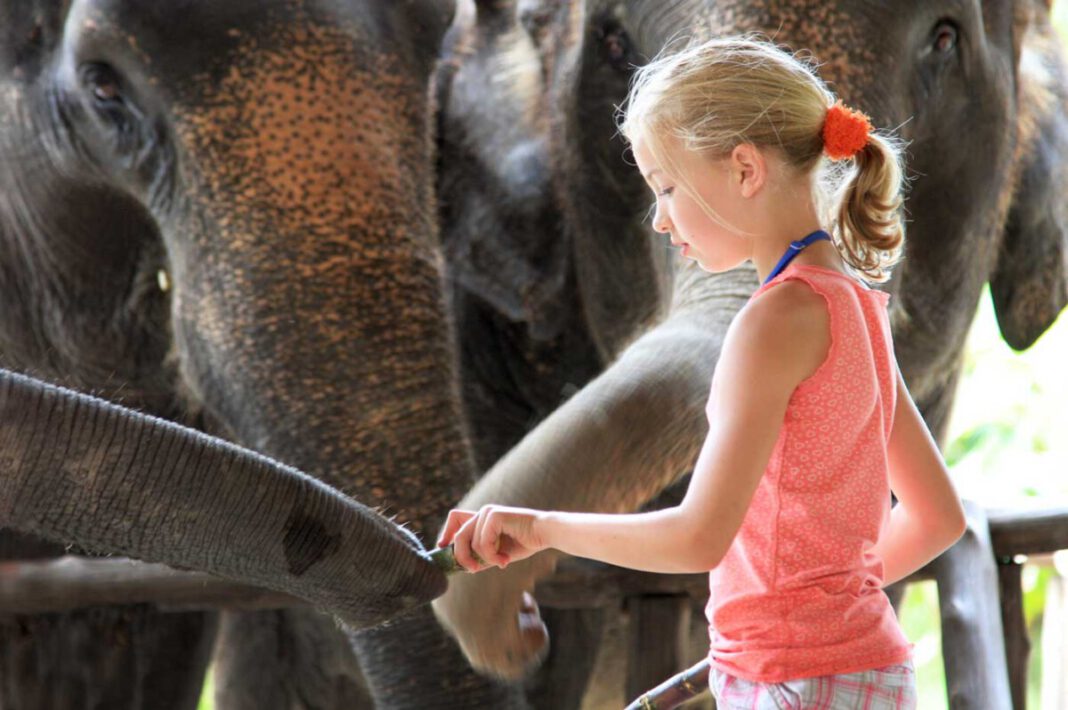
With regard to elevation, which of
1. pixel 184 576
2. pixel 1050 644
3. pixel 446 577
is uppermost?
pixel 1050 644

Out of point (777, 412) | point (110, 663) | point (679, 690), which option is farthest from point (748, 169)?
point (110, 663)

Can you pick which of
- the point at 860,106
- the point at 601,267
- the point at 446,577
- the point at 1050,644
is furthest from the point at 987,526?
the point at 1050,644

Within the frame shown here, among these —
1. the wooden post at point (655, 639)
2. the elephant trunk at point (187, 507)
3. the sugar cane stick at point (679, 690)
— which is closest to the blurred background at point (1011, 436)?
the wooden post at point (655, 639)

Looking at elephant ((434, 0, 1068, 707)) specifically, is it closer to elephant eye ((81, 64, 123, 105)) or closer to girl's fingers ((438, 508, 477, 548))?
girl's fingers ((438, 508, 477, 548))

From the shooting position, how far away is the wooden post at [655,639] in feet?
7.06

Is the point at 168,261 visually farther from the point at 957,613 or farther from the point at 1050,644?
the point at 1050,644

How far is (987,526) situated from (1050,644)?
9.66 feet

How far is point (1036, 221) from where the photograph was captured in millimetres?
2744

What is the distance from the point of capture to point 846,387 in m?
1.14

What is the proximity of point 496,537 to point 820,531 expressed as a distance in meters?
0.21

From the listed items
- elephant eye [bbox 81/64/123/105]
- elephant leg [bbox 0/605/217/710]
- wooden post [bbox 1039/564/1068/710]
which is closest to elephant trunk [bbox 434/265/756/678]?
elephant eye [bbox 81/64/123/105]

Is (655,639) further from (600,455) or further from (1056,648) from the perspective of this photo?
(1056,648)

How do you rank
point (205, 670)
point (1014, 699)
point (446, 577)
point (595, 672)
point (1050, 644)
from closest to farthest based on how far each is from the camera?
point (446, 577) < point (1014, 699) < point (205, 670) < point (595, 672) < point (1050, 644)

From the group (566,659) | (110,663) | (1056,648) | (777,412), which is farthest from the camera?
(1056,648)
